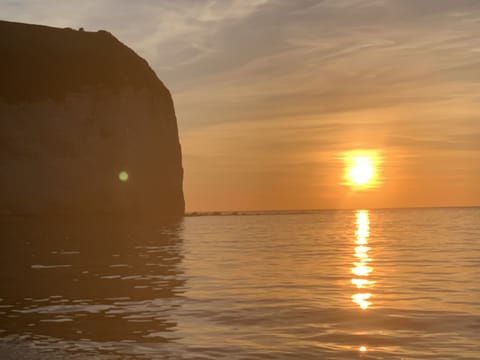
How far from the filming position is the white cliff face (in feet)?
270

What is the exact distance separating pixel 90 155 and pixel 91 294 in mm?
73414

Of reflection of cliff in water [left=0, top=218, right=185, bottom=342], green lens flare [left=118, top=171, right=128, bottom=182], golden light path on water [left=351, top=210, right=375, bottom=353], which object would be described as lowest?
reflection of cliff in water [left=0, top=218, right=185, bottom=342]

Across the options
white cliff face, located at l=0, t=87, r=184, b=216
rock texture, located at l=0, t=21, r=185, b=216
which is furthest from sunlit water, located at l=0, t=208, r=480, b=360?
rock texture, located at l=0, t=21, r=185, b=216

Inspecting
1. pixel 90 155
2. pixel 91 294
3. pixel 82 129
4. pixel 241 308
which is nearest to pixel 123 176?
pixel 90 155

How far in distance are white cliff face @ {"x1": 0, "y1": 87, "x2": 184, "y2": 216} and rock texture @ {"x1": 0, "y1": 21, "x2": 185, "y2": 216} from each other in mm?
141

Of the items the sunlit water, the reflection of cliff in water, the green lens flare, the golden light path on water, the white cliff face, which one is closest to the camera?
the sunlit water

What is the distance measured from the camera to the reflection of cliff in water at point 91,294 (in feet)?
39.5

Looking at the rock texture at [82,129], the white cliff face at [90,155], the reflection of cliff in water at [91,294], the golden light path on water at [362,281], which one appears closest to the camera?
the reflection of cliff in water at [91,294]

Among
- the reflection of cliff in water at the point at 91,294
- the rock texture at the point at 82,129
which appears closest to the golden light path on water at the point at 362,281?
the reflection of cliff in water at the point at 91,294

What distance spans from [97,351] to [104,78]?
8798 cm

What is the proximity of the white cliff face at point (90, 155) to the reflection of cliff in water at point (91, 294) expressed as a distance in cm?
5265

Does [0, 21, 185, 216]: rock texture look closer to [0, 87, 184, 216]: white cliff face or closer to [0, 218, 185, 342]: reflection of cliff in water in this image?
[0, 87, 184, 216]: white cliff face

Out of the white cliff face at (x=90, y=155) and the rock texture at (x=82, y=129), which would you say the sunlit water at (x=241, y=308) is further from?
the rock texture at (x=82, y=129)

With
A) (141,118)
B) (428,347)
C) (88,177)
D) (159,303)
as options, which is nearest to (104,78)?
(141,118)
